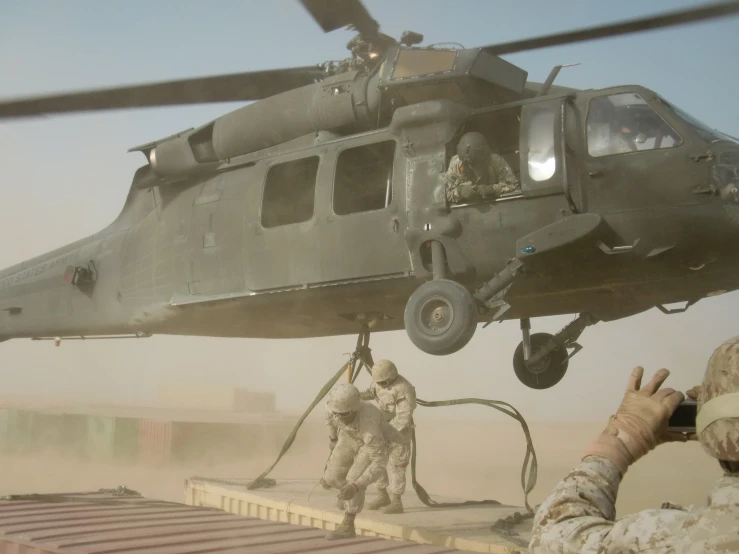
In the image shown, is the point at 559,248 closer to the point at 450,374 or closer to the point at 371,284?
the point at 371,284

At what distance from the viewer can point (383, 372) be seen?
598 centimetres

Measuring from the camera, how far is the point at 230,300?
570 centimetres

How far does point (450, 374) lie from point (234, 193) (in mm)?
5052

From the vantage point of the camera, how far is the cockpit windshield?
14.4 ft

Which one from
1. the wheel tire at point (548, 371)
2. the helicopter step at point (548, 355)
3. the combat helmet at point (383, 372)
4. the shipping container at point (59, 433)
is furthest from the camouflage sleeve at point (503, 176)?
the shipping container at point (59, 433)

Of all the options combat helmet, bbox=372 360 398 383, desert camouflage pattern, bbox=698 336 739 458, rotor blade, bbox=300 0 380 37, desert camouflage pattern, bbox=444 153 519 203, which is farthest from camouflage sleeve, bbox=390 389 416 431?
desert camouflage pattern, bbox=698 336 739 458

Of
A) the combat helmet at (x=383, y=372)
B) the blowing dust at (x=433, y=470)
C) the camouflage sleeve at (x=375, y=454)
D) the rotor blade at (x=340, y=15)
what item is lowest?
the blowing dust at (x=433, y=470)

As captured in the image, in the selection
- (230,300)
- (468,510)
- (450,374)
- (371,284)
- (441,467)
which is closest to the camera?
(371,284)

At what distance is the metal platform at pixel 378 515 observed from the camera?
191 inches

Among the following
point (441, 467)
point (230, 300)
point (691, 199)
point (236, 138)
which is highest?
point (236, 138)

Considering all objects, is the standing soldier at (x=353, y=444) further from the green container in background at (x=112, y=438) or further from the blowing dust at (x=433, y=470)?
the green container in background at (x=112, y=438)

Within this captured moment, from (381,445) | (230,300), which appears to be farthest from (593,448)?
(230,300)

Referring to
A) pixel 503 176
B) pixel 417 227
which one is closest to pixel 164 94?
pixel 417 227

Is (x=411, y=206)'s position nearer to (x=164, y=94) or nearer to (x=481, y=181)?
(x=481, y=181)
